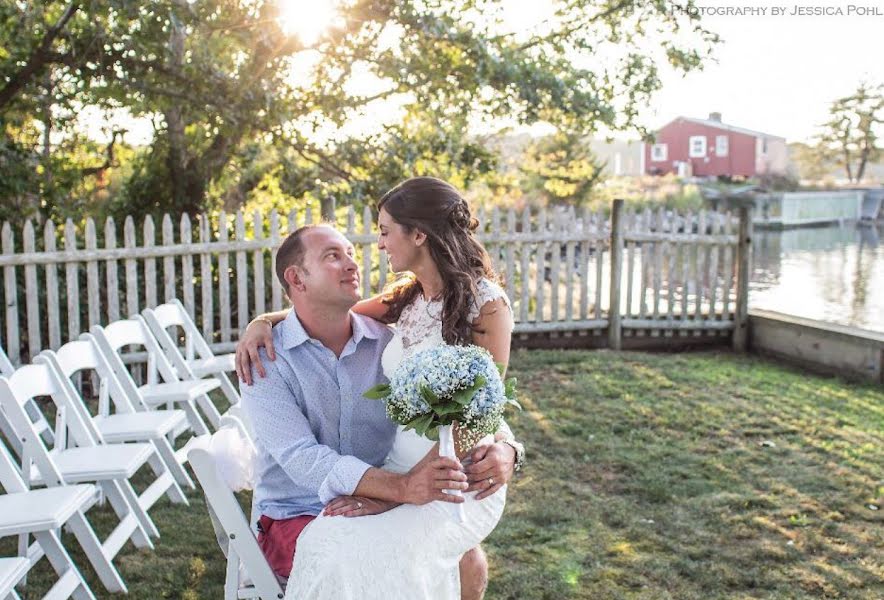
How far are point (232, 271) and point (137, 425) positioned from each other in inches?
192

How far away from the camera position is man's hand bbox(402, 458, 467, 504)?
2891mm

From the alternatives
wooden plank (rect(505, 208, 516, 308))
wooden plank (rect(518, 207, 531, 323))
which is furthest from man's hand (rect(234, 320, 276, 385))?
wooden plank (rect(518, 207, 531, 323))

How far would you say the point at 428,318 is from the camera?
355 centimetres

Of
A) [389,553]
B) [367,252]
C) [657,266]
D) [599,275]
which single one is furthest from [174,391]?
[657,266]

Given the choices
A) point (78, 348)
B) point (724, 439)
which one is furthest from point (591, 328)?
point (78, 348)

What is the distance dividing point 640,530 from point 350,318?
2495mm

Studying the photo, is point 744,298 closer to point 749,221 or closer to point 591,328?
point 749,221

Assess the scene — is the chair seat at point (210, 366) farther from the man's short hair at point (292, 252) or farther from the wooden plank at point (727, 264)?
the wooden plank at point (727, 264)

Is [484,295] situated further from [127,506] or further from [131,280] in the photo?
[131,280]

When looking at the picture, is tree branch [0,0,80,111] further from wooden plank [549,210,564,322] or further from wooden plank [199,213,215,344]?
wooden plank [549,210,564,322]

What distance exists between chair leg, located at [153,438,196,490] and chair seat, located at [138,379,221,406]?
373 mm

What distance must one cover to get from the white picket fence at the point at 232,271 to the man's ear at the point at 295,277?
519 cm

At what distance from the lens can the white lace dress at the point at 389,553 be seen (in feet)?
9.30

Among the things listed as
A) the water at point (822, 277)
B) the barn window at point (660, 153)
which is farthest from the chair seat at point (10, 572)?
the barn window at point (660, 153)
